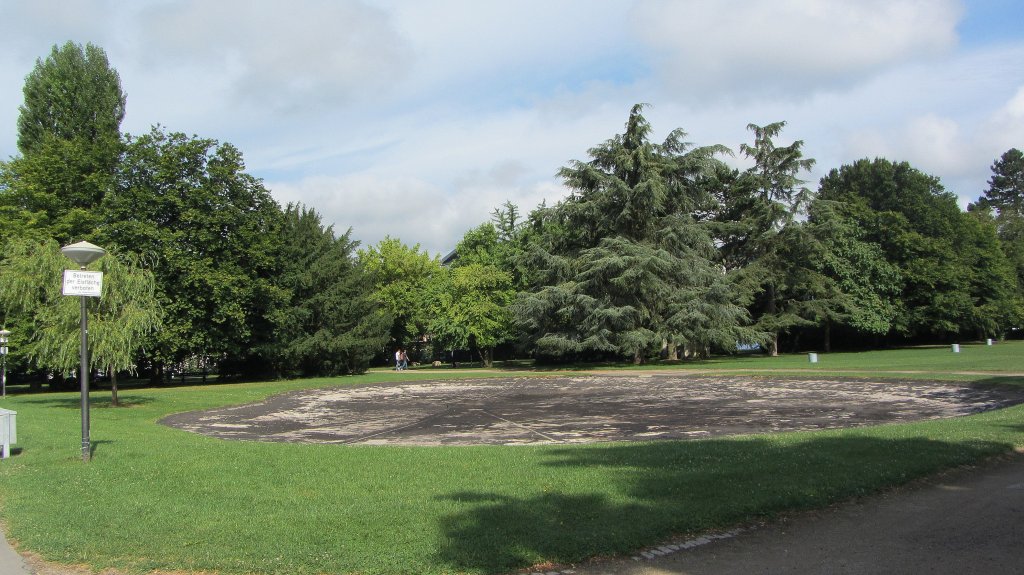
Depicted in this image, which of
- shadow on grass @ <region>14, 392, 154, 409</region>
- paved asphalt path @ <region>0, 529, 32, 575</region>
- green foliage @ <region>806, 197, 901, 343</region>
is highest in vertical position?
green foliage @ <region>806, 197, 901, 343</region>

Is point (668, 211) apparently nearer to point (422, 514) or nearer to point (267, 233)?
point (267, 233)

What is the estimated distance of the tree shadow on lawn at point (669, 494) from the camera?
590 centimetres

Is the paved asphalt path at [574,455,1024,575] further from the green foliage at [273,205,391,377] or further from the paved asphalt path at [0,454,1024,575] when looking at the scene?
the green foliage at [273,205,391,377]

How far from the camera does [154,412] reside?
21.7 meters

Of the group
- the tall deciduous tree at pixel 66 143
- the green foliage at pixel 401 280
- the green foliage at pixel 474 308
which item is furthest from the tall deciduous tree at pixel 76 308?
the green foliage at pixel 401 280

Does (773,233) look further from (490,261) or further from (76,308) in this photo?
(76,308)

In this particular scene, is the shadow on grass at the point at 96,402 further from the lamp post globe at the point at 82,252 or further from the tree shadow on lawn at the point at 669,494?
the tree shadow on lawn at the point at 669,494

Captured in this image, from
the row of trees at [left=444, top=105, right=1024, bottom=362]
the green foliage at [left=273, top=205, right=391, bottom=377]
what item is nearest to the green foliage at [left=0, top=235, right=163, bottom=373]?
the green foliage at [left=273, top=205, right=391, bottom=377]

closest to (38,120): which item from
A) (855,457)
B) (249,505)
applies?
(249,505)

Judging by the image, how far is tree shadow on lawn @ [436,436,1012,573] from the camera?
19.4 feet

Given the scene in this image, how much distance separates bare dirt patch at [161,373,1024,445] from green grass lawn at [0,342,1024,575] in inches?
114

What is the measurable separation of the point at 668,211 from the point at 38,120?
4127cm

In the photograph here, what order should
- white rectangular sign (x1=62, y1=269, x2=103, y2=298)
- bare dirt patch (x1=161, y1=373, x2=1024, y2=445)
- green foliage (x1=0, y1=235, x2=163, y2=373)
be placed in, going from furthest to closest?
1. green foliage (x1=0, y1=235, x2=163, y2=373)
2. bare dirt patch (x1=161, y1=373, x2=1024, y2=445)
3. white rectangular sign (x1=62, y1=269, x2=103, y2=298)

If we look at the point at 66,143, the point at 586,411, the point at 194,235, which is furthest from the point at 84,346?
the point at 66,143
